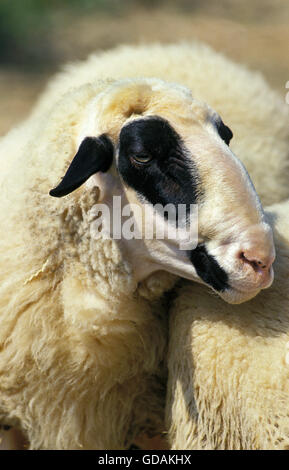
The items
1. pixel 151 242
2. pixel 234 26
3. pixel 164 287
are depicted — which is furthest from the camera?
pixel 234 26

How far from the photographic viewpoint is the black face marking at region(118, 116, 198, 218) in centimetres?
225

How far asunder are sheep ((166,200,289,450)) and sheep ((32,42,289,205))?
1.07 meters

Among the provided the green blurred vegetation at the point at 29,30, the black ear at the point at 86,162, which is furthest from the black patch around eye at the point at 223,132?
the green blurred vegetation at the point at 29,30

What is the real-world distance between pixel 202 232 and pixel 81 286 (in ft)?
1.98

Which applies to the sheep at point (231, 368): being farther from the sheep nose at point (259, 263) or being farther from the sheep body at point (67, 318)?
the sheep nose at point (259, 263)

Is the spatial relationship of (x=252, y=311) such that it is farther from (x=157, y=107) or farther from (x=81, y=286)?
(x=157, y=107)

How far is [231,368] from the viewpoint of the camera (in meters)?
2.41

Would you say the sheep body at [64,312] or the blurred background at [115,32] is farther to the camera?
the blurred background at [115,32]

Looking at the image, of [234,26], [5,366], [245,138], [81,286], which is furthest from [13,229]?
[234,26]

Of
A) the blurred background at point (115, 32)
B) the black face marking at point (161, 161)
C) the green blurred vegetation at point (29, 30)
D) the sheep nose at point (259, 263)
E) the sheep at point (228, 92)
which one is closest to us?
the sheep nose at point (259, 263)

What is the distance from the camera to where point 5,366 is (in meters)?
2.66

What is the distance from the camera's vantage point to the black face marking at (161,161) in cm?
225

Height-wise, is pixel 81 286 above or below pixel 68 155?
below

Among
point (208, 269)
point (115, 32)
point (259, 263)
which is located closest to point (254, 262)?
point (259, 263)
